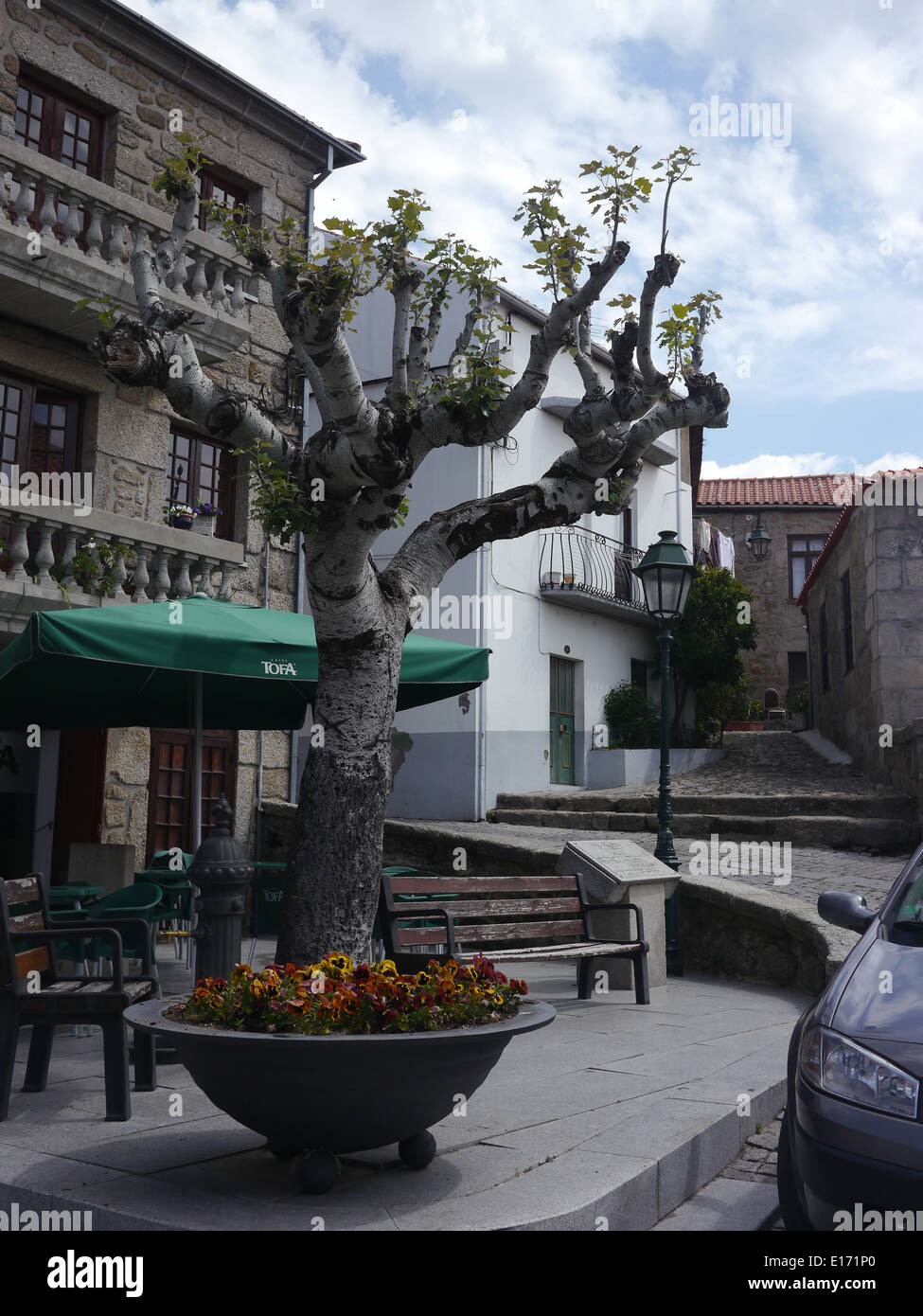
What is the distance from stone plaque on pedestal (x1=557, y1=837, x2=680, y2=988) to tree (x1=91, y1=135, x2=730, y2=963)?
8.01 ft

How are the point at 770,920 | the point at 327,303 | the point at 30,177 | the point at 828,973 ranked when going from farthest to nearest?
1. the point at 30,177
2. the point at 770,920
3. the point at 828,973
4. the point at 327,303

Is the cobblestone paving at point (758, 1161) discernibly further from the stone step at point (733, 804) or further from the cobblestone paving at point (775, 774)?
the cobblestone paving at point (775, 774)

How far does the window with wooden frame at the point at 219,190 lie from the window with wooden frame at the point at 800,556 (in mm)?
22292

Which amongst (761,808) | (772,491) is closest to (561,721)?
(761,808)

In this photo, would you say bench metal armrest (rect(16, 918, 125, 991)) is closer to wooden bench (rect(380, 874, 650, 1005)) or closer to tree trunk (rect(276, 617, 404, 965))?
tree trunk (rect(276, 617, 404, 965))

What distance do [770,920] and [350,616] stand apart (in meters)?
3.98

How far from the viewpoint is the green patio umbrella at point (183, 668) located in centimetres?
591

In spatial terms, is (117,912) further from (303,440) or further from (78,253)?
(303,440)

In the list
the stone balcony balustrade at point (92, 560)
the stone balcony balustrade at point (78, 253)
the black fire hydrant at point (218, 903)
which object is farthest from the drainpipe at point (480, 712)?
the black fire hydrant at point (218, 903)

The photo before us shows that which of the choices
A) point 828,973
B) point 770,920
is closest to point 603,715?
point 770,920

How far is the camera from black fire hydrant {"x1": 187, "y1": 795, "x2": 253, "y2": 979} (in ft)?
17.6

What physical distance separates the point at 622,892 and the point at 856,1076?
4.75m

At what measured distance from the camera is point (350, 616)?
224 inches
